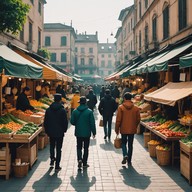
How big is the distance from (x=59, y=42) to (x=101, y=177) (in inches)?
2148

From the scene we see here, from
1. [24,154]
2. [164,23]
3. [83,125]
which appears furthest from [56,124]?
[164,23]

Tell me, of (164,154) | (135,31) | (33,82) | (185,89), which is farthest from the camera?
(135,31)

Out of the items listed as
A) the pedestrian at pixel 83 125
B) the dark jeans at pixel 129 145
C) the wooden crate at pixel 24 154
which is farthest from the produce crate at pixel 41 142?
the dark jeans at pixel 129 145

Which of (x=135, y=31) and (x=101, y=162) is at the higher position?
(x=135, y=31)

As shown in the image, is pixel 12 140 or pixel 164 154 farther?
pixel 164 154

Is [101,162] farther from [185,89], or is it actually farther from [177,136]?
[185,89]

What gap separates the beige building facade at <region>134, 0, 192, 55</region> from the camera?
14.6 m

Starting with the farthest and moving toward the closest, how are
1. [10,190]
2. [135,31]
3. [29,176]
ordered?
[135,31] → [29,176] → [10,190]

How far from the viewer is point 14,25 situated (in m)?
11.3

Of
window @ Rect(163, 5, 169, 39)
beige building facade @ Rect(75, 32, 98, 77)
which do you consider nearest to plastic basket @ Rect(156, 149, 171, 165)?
window @ Rect(163, 5, 169, 39)

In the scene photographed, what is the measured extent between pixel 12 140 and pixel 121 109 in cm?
319

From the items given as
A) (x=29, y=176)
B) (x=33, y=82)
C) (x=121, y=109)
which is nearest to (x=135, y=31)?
(x=33, y=82)

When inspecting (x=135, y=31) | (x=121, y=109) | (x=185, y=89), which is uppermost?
(x=135, y=31)

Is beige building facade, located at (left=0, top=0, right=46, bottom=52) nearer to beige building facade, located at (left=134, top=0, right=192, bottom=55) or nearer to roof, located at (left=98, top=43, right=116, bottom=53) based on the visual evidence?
beige building facade, located at (left=134, top=0, right=192, bottom=55)
